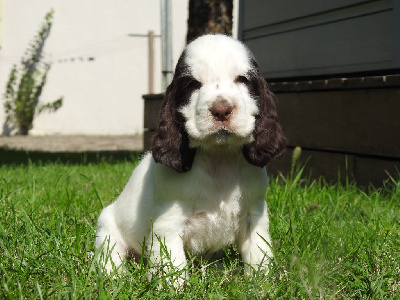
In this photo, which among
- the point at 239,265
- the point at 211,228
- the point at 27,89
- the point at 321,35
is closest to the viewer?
the point at 211,228

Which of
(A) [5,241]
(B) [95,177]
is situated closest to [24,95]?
(B) [95,177]

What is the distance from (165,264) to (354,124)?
10.3 feet

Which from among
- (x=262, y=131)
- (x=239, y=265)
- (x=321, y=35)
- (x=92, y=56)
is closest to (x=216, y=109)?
(x=262, y=131)

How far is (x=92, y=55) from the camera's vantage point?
15352 mm

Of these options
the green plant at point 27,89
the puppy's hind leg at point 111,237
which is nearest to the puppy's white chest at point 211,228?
the puppy's hind leg at point 111,237

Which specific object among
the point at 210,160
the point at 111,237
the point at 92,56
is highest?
the point at 92,56

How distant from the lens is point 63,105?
1531 centimetres

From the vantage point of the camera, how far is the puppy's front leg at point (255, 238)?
261cm

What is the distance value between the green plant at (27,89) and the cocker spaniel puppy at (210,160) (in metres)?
13.2

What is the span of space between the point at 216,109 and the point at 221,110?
21 millimetres

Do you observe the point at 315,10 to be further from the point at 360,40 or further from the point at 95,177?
the point at 95,177

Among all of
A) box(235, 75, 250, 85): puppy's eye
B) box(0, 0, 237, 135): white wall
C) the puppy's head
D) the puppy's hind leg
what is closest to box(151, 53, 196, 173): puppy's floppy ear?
the puppy's head

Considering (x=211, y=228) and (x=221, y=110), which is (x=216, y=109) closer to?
(x=221, y=110)

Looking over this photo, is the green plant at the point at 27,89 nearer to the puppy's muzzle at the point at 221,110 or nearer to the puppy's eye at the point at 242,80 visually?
the puppy's eye at the point at 242,80
